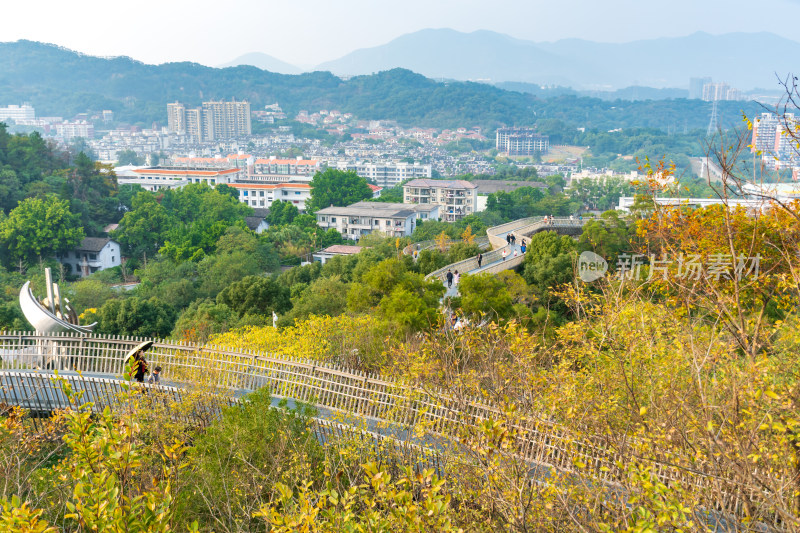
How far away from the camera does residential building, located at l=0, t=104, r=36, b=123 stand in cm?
15962

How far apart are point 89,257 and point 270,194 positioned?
32.4 metres

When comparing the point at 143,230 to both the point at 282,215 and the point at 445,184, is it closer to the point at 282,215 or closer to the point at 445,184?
the point at 282,215

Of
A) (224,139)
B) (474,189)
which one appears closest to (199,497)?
(474,189)

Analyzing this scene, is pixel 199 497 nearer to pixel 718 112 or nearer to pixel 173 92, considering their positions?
pixel 718 112

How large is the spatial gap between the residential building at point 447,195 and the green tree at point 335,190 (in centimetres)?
522

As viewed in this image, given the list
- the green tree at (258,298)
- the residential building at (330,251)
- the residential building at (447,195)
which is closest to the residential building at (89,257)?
the residential building at (330,251)

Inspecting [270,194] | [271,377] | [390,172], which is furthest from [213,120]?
[271,377]

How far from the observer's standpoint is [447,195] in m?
70.2

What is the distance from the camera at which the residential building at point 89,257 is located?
146 feet

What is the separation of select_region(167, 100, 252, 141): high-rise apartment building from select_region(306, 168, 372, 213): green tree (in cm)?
10524

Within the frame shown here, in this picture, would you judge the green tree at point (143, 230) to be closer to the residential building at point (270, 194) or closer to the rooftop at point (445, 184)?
the residential building at point (270, 194)

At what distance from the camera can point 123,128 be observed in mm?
169000

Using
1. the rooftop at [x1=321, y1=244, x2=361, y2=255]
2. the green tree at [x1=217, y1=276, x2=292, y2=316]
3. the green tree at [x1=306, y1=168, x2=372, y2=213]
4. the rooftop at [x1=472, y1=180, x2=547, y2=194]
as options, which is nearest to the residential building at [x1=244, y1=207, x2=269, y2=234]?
the rooftop at [x1=321, y1=244, x2=361, y2=255]

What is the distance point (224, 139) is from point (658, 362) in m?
168
